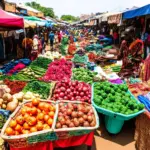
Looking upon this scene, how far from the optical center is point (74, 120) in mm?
3689

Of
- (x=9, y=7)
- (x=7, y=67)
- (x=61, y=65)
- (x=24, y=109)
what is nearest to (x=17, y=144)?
(x=24, y=109)

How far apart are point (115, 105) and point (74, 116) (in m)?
1.15

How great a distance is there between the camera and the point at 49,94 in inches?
202

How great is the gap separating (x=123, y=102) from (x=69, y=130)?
69.0 inches

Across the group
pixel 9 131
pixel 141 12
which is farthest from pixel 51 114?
pixel 141 12

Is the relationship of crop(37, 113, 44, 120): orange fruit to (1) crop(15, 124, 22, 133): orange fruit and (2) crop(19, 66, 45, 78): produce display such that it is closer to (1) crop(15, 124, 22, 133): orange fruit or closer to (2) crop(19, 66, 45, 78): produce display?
(1) crop(15, 124, 22, 133): orange fruit

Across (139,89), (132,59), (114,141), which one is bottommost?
(114,141)

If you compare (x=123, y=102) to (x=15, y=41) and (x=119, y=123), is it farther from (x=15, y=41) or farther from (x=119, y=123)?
(x=15, y=41)

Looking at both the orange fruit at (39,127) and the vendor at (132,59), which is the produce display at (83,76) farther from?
the orange fruit at (39,127)

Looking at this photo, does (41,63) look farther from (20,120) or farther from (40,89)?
(20,120)

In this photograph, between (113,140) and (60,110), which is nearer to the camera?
(60,110)

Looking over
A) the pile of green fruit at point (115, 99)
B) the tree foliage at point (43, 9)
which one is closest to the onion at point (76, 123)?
the pile of green fruit at point (115, 99)

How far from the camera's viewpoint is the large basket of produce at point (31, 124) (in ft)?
10.7

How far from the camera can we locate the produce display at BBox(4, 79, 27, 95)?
5307 millimetres
